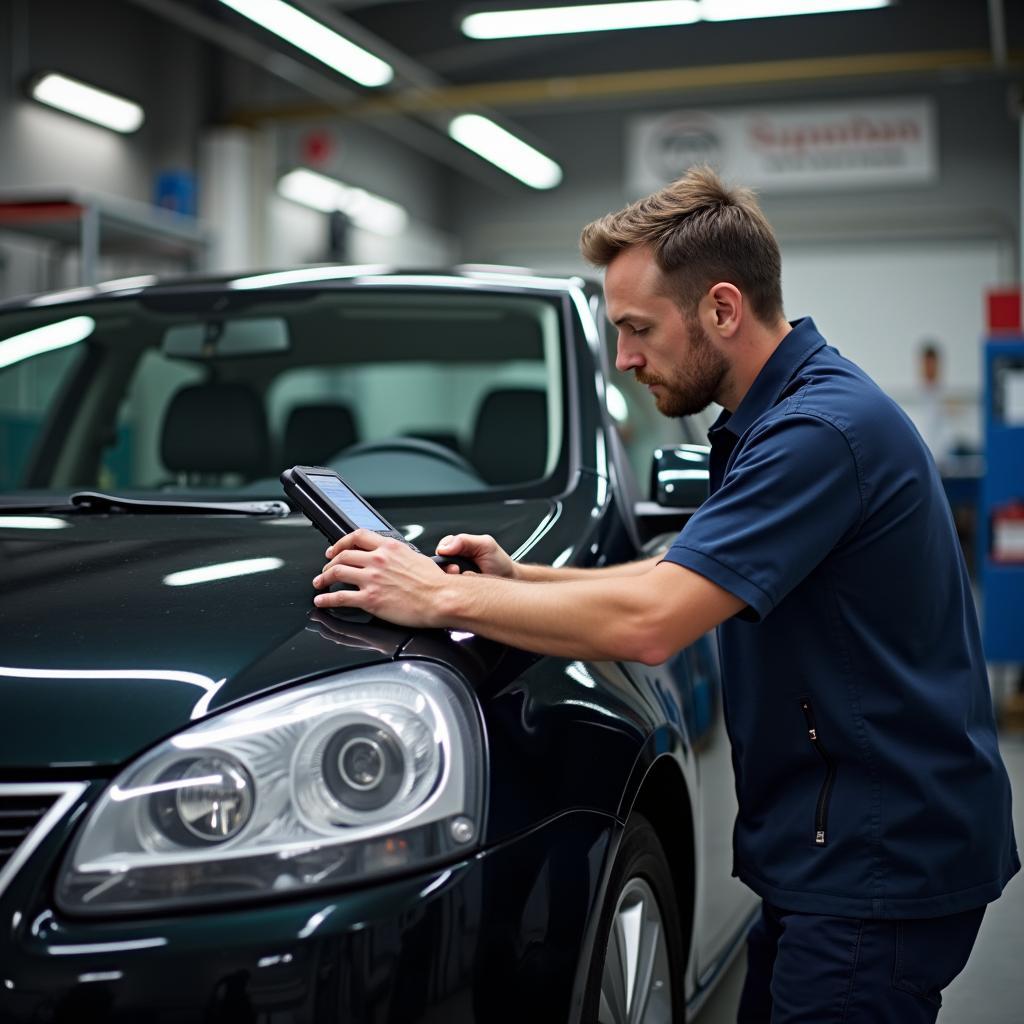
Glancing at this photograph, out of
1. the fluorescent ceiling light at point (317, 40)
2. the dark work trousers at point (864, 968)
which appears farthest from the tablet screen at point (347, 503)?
the fluorescent ceiling light at point (317, 40)

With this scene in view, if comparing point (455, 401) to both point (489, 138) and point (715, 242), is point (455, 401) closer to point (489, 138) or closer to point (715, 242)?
point (489, 138)

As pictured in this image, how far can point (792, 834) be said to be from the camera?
1.59 metres

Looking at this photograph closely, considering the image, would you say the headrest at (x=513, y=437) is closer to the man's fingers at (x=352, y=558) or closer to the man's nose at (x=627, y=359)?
the man's nose at (x=627, y=359)

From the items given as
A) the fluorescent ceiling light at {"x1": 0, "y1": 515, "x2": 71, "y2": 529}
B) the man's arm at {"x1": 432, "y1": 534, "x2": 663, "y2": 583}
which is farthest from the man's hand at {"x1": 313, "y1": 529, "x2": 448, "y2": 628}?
the fluorescent ceiling light at {"x1": 0, "y1": 515, "x2": 71, "y2": 529}

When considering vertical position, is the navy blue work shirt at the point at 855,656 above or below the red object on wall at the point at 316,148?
below

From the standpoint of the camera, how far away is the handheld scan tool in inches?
65.4

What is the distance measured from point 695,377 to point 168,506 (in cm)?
85

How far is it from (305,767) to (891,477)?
69cm

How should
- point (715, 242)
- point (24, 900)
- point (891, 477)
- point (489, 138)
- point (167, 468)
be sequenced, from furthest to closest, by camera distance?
point (489, 138) → point (167, 468) → point (715, 242) → point (891, 477) → point (24, 900)

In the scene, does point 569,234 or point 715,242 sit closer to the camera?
point 715,242

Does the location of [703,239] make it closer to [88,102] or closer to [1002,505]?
[1002,505]

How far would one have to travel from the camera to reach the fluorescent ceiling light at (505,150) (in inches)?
485

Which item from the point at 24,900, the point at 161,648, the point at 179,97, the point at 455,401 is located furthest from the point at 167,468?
the point at 455,401

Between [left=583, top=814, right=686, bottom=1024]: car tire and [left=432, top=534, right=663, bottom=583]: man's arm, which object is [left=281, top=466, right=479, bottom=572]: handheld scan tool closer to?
[left=432, top=534, right=663, bottom=583]: man's arm
